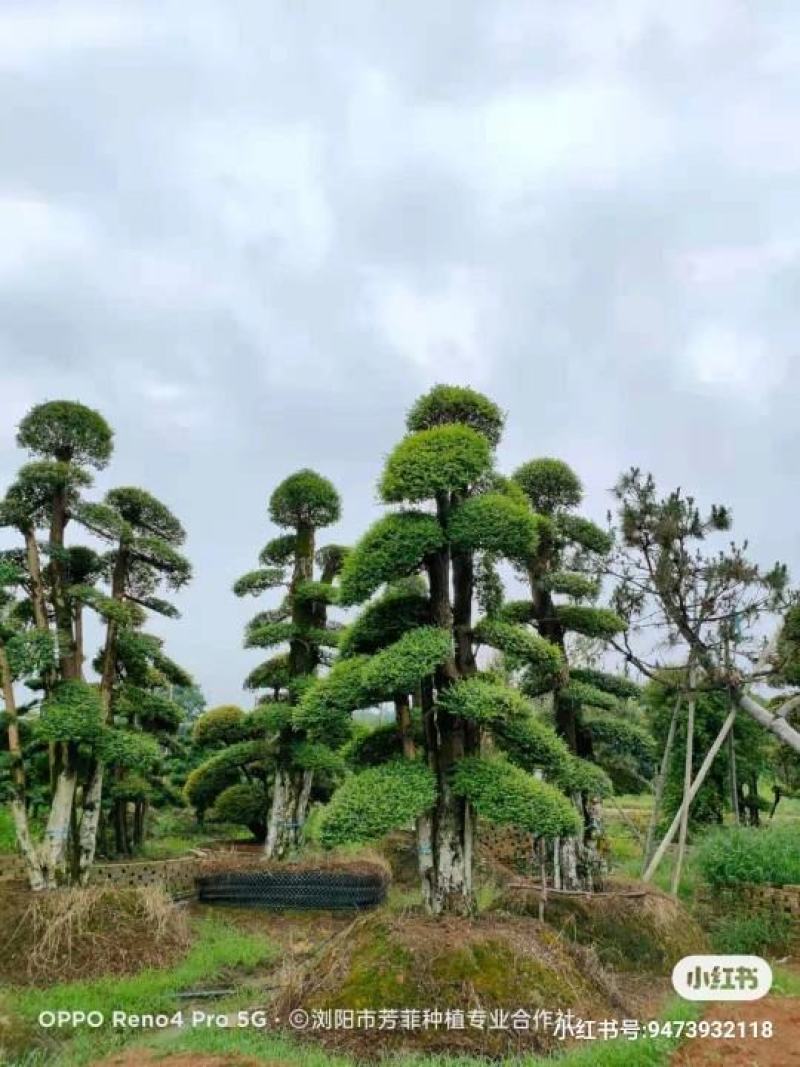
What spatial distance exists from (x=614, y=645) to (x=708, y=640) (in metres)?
1.46

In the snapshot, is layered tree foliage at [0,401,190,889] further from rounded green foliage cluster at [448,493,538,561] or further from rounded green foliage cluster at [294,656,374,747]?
rounded green foliage cluster at [448,493,538,561]

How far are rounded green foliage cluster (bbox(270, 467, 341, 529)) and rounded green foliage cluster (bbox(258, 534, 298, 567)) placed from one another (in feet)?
0.91

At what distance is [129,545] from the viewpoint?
12.4 m

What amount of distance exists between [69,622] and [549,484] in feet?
22.9

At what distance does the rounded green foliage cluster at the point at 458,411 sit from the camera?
923cm

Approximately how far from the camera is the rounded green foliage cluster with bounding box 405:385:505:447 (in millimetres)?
9227

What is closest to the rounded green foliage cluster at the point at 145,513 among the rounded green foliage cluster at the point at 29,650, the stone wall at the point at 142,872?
the rounded green foliage cluster at the point at 29,650

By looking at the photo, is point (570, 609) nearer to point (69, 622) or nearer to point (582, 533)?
point (582, 533)

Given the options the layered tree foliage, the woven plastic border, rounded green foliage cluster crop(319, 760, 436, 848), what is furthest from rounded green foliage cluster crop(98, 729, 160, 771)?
rounded green foliage cluster crop(319, 760, 436, 848)

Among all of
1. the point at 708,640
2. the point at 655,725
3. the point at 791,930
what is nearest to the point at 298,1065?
the point at 791,930

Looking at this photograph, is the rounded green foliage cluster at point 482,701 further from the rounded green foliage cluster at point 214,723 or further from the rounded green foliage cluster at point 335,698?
the rounded green foliage cluster at point 214,723

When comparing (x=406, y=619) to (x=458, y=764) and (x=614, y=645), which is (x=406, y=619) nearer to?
(x=458, y=764)

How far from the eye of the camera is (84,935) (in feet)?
29.7

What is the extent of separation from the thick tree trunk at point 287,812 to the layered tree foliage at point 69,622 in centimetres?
281
